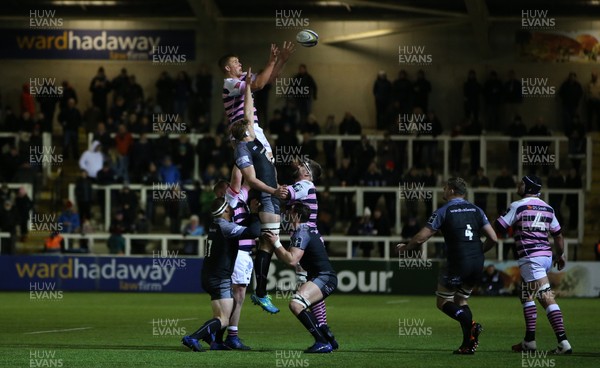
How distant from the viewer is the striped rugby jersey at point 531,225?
15.4m

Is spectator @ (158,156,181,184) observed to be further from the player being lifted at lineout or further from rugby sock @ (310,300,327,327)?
rugby sock @ (310,300,327,327)

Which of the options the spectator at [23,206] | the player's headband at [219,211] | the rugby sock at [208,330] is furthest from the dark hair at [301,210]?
the spectator at [23,206]

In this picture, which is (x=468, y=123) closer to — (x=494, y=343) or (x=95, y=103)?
(x=95, y=103)

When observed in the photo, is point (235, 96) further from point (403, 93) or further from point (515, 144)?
point (403, 93)

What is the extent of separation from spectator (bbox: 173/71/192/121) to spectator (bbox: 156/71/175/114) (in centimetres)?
13

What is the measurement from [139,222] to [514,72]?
14.4 meters

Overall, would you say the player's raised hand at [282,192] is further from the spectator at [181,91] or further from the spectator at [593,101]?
the spectator at [593,101]

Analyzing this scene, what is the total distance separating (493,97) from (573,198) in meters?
6.03

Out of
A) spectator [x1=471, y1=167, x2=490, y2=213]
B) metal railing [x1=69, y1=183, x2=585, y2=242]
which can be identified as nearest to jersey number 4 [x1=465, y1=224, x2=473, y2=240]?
metal railing [x1=69, y1=183, x2=585, y2=242]

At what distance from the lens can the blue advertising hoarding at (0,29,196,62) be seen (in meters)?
41.9

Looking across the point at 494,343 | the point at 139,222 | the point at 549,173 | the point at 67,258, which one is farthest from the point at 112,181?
the point at 494,343

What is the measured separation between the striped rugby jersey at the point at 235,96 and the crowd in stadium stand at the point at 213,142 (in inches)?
638

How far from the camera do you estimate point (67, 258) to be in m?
31.2

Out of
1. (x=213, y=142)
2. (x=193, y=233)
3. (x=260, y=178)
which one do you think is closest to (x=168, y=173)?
(x=213, y=142)
